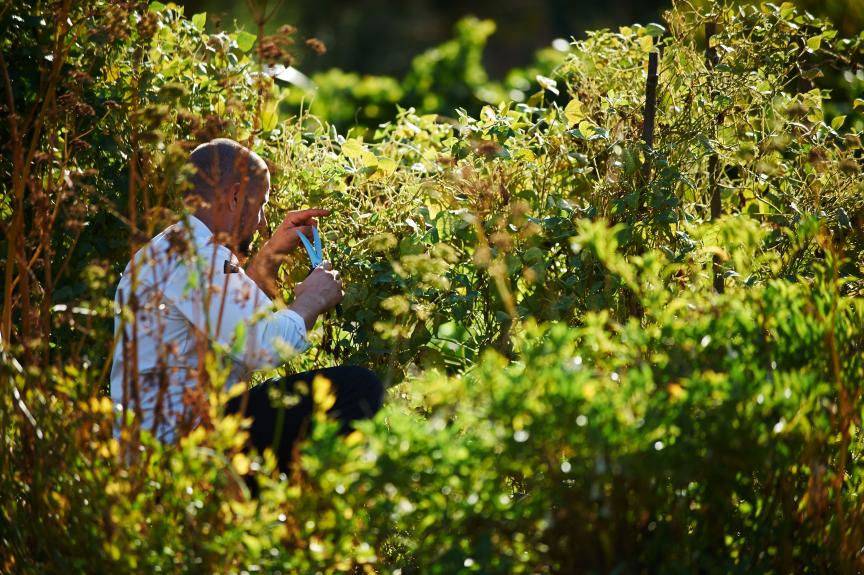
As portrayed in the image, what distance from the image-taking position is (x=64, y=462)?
2098mm

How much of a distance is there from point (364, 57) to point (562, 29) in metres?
5.74

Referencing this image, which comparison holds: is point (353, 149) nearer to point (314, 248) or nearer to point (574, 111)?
point (314, 248)

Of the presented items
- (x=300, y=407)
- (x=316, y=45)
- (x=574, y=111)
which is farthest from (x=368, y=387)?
(x=574, y=111)

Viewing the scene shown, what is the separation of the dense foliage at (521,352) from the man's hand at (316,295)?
294mm

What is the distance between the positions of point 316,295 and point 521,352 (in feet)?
2.04

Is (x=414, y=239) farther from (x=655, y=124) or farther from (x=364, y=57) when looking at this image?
(x=364, y=57)

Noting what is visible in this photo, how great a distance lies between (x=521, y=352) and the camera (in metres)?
2.50

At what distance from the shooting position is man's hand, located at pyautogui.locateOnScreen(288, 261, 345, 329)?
9.21ft

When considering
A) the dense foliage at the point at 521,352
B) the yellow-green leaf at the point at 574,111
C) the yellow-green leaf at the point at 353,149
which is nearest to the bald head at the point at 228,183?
the dense foliage at the point at 521,352

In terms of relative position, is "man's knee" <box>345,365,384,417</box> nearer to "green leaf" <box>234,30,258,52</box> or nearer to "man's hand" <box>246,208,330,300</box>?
"man's hand" <box>246,208,330,300</box>

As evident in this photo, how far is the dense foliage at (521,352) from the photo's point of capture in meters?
1.84

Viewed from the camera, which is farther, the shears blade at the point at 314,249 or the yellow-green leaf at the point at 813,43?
the yellow-green leaf at the point at 813,43

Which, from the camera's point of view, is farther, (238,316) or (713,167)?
(713,167)

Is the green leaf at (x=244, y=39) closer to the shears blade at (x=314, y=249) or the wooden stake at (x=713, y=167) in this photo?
the shears blade at (x=314, y=249)
